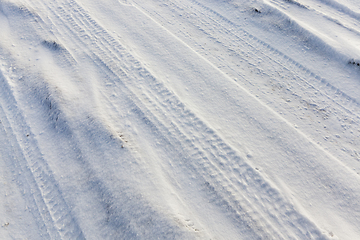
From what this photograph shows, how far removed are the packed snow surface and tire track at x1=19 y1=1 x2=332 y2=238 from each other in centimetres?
1

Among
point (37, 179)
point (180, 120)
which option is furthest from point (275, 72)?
point (37, 179)

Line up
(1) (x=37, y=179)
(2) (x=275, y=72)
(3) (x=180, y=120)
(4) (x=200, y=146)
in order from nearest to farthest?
1. (1) (x=37, y=179)
2. (4) (x=200, y=146)
3. (3) (x=180, y=120)
4. (2) (x=275, y=72)

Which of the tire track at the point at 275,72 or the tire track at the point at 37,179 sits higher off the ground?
the tire track at the point at 275,72

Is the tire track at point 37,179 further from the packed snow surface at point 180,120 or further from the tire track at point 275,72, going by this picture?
the tire track at point 275,72

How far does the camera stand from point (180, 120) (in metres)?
2.70

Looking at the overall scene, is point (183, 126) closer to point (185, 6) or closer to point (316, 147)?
point (316, 147)

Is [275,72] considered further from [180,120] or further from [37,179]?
[37,179]

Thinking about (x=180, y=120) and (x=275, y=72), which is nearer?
(x=180, y=120)

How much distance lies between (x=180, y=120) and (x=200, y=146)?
15.4 inches

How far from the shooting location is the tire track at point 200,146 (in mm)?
2148

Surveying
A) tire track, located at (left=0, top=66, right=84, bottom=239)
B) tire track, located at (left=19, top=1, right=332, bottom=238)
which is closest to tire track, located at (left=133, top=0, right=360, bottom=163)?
A: tire track, located at (left=19, top=1, right=332, bottom=238)

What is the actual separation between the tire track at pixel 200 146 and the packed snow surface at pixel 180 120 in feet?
0.05

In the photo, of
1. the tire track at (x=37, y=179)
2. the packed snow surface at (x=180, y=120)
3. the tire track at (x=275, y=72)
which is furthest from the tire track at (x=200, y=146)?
the tire track at (x=37, y=179)

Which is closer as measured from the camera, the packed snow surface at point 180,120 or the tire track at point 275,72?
the packed snow surface at point 180,120
